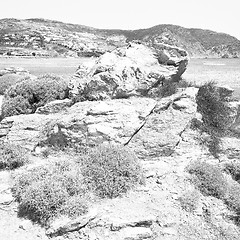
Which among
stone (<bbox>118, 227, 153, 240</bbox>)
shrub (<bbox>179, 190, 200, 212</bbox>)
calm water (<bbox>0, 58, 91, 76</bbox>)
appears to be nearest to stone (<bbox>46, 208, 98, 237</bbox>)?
stone (<bbox>118, 227, 153, 240</bbox>)

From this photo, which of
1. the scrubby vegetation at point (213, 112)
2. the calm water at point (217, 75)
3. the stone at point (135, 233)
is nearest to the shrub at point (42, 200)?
the stone at point (135, 233)

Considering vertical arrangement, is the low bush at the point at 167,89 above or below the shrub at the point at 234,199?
above

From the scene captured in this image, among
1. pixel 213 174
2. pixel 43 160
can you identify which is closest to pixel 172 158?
pixel 213 174

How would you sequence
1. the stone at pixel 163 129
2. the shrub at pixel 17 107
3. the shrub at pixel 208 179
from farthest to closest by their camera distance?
the shrub at pixel 17 107, the stone at pixel 163 129, the shrub at pixel 208 179

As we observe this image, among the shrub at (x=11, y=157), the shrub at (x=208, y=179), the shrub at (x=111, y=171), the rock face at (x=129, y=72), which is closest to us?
the shrub at (x=111, y=171)

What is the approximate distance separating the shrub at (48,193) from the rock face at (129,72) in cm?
410

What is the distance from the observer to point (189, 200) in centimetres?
900

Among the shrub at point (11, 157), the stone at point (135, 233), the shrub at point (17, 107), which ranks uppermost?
the shrub at point (17, 107)

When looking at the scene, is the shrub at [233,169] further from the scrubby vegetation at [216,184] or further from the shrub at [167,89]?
the shrub at [167,89]

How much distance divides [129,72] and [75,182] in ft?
18.4

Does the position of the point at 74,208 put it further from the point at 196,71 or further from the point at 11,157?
the point at 196,71

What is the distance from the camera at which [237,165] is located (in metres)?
10.8

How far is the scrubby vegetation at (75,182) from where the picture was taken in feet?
27.1

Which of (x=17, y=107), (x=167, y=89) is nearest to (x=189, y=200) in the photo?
(x=167, y=89)
